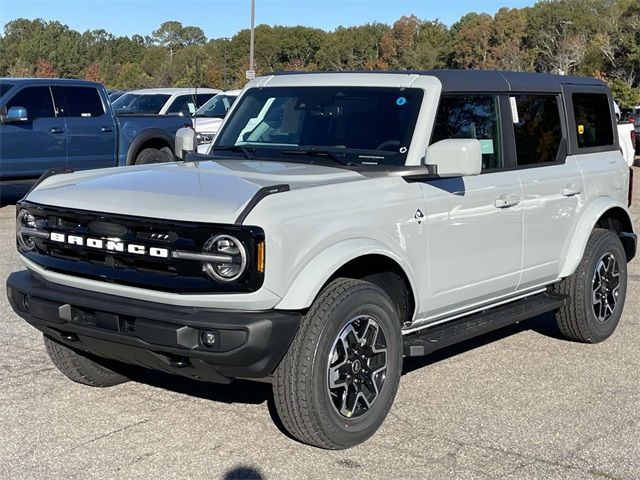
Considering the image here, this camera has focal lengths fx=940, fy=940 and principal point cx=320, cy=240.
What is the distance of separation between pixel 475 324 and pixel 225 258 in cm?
195

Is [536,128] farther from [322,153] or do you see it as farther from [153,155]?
[153,155]

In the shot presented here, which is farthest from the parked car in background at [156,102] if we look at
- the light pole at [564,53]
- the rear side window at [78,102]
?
the light pole at [564,53]

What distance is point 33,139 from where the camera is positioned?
12.7 meters

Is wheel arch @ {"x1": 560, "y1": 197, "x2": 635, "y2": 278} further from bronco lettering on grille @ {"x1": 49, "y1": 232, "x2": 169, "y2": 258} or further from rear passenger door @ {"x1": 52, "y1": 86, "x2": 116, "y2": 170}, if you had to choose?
rear passenger door @ {"x1": 52, "y1": 86, "x2": 116, "y2": 170}

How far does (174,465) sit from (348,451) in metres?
0.83

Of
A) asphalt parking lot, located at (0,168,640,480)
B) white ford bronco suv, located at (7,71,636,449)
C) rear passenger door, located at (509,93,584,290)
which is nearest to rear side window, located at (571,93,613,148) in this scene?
white ford bronco suv, located at (7,71,636,449)

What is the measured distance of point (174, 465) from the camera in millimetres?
4293

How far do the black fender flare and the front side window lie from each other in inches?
Answer: 350

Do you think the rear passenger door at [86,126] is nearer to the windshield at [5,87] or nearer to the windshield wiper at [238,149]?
the windshield at [5,87]

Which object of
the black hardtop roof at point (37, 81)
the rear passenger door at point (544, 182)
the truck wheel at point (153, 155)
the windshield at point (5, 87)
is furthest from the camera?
the truck wheel at point (153, 155)

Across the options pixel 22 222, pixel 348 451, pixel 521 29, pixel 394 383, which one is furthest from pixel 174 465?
pixel 521 29

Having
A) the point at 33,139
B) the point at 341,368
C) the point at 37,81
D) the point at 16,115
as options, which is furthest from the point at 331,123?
the point at 37,81

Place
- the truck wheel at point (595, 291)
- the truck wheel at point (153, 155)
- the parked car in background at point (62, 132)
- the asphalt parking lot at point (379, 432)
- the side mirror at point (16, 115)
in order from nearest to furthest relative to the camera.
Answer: the asphalt parking lot at point (379, 432)
the truck wheel at point (595, 291)
the side mirror at point (16, 115)
the parked car in background at point (62, 132)
the truck wheel at point (153, 155)

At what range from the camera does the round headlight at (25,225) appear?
483cm
